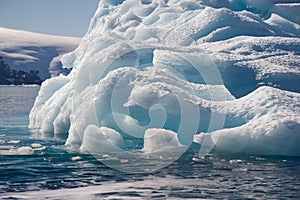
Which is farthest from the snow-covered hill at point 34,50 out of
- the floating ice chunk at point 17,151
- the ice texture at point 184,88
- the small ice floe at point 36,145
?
the floating ice chunk at point 17,151

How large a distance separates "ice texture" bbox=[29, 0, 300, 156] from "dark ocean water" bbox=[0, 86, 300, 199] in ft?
1.91

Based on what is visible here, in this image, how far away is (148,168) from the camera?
997 cm

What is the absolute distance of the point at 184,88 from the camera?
512 inches

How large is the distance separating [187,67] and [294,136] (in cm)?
406

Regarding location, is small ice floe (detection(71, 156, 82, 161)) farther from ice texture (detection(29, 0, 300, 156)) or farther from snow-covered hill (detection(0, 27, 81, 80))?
snow-covered hill (detection(0, 27, 81, 80))

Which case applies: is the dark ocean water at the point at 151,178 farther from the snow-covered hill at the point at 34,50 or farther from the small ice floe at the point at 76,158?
the snow-covered hill at the point at 34,50

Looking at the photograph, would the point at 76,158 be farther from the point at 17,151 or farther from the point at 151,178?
the point at 151,178

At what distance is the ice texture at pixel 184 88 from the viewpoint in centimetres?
1164

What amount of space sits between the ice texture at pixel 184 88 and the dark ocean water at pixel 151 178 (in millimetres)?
583

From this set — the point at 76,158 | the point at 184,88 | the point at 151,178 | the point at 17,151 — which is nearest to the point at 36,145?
the point at 17,151

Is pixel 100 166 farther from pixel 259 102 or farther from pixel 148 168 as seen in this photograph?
pixel 259 102

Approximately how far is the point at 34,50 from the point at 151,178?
14876 centimetres

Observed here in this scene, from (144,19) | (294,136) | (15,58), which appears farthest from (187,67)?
(15,58)

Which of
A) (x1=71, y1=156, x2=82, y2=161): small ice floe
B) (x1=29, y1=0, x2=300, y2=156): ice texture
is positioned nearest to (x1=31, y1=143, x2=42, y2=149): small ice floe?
(x1=29, y1=0, x2=300, y2=156): ice texture
